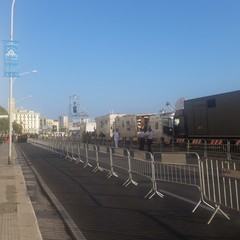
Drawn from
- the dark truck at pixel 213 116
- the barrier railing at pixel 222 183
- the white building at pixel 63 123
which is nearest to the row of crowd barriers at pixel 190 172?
the barrier railing at pixel 222 183

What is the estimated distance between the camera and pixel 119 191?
41.6 ft

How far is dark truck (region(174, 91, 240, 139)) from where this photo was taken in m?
27.1

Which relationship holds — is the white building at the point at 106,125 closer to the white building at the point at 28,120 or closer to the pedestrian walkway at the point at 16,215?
the pedestrian walkway at the point at 16,215

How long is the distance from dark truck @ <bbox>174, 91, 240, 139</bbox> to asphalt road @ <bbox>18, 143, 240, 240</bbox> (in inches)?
572

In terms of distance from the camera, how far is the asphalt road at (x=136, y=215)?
764 cm

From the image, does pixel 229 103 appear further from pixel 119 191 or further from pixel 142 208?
pixel 142 208

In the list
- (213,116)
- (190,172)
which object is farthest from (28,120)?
(190,172)

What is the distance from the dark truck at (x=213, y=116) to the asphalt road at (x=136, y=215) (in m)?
14.5

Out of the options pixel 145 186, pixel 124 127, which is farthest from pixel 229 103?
pixel 124 127

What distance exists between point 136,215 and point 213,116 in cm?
2055

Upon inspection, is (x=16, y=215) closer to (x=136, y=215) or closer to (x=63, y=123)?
(x=136, y=215)

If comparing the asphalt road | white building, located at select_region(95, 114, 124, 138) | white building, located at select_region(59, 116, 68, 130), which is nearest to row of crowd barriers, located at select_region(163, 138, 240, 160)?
the asphalt road

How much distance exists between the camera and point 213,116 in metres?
29.0

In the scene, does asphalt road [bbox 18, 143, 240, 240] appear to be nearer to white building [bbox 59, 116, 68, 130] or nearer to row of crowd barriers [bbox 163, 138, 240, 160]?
row of crowd barriers [bbox 163, 138, 240, 160]
